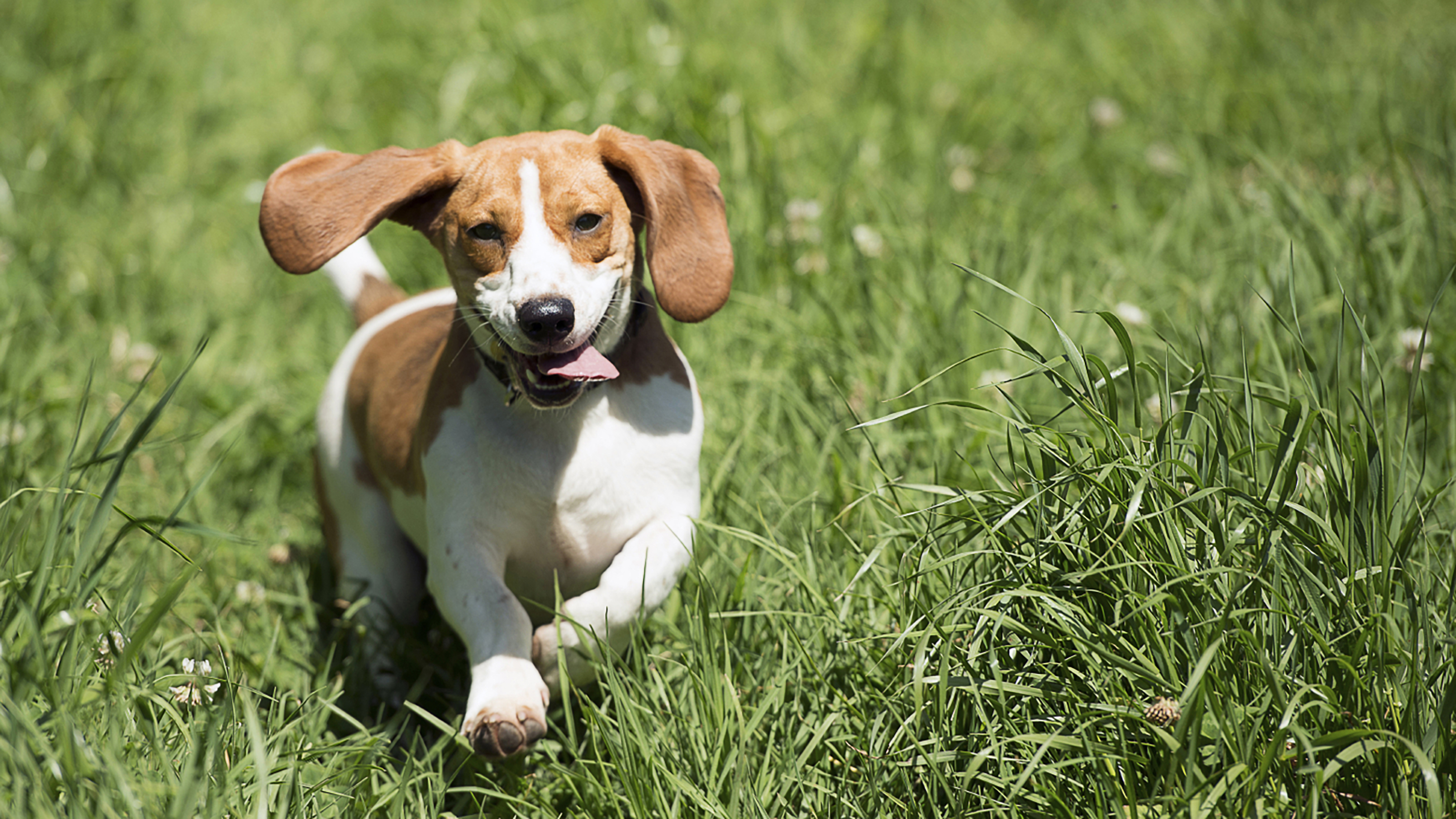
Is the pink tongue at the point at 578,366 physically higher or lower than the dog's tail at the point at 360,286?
higher

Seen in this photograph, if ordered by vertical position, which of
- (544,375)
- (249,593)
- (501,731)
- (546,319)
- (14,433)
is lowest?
(249,593)

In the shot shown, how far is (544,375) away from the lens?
2311mm

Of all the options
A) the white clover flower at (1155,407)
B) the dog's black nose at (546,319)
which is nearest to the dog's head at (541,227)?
the dog's black nose at (546,319)

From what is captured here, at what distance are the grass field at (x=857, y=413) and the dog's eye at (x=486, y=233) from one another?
2.26ft

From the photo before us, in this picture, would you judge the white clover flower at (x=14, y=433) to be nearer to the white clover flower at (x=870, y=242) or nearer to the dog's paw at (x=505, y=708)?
the dog's paw at (x=505, y=708)

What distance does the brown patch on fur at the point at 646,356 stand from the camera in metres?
2.58

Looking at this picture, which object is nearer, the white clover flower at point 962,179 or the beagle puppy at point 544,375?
the beagle puppy at point 544,375

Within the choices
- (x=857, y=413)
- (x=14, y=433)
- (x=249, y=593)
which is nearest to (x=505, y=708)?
(x=249, y=593)

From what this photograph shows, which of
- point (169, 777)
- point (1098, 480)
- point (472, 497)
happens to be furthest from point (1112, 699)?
point (169, 777)

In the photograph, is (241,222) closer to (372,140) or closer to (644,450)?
(372,140)

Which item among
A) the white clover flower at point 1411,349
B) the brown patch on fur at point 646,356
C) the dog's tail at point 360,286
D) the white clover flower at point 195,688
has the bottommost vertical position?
the white clover flower at point 195,688

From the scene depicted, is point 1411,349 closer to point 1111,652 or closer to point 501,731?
point 1111,652

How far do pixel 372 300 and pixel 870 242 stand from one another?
164cm

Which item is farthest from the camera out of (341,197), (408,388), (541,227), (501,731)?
(408,388)
